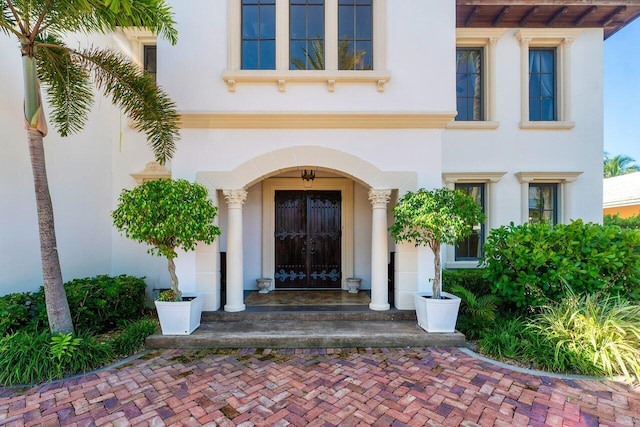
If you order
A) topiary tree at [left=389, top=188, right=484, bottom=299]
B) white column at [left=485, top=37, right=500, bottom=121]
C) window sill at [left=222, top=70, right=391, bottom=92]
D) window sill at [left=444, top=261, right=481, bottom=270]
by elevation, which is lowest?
window sill at [left=444, top=261, right=481, bottom=270]

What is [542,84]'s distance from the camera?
7.61m

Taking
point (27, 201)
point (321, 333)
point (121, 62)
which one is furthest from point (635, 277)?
point (27, 201)

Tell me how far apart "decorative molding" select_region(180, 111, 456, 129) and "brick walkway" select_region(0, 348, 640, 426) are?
3.91 metres

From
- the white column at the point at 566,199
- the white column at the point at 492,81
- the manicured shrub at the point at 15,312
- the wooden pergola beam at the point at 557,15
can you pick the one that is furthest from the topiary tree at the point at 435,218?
the wooden pergola beam at the point at 557,15

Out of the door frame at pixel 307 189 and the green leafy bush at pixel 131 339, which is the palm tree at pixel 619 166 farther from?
the green leafy bush at pixel 131 339

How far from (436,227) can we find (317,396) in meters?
2.94

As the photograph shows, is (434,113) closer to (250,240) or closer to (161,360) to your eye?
(250,240)

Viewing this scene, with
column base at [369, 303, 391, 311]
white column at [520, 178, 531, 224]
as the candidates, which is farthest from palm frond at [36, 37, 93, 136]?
white column at [520, 178, 531, 224]

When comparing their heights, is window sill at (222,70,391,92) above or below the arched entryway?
above

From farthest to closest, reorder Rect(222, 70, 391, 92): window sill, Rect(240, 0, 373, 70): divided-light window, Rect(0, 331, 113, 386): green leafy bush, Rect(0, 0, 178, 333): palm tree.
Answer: Rect(240, 0, 373, 70): divided-light window < Rect(222, 70, 391, 92): window sill < Rect(0, 0, 178, 333): palm tree < Rect(0, 331, 113, 386): green leafy bush

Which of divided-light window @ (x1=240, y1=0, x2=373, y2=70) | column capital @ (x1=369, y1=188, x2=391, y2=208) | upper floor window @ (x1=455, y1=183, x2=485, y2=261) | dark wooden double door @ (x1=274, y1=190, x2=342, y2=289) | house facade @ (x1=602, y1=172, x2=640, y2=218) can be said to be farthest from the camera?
house facade @ (x1=602, y1=172, x2=640, y2=218)

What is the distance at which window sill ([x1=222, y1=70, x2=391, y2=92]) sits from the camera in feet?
17.6

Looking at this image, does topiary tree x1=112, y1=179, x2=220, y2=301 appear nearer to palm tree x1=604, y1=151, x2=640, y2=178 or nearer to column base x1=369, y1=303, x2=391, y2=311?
column base x1=369, y1=303, x2=391, y2=311

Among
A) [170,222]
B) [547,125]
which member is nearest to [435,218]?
[170,222]
